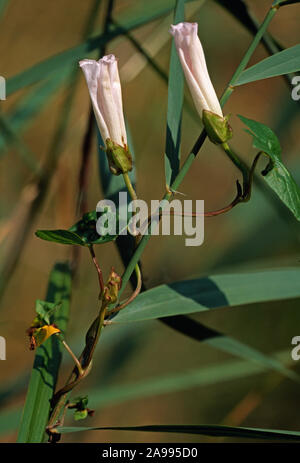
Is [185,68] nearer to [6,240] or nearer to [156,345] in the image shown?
[6,240]

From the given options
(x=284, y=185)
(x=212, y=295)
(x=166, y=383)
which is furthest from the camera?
(x=166, y=383)

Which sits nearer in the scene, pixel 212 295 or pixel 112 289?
pixel 112 289

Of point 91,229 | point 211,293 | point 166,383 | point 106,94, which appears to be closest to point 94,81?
point 106,94

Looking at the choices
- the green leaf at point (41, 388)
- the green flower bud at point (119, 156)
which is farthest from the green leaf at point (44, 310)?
the green flower bud at point (119, 156)

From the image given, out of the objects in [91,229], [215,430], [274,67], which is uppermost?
[274,67]

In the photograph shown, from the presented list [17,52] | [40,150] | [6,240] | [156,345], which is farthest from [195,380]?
[17,52]

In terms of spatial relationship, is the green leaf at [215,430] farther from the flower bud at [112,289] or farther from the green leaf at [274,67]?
the green leaf at [274,67]

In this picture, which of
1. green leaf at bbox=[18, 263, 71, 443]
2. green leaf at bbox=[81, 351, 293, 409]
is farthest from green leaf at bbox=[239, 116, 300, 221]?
green leaf at bbox=[81, 351, 293, 409]

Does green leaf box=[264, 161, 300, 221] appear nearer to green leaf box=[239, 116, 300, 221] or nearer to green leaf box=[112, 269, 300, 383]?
green leaf box=[239, 116, 300, 221]

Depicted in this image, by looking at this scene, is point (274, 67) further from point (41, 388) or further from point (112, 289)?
point (41, 388)
